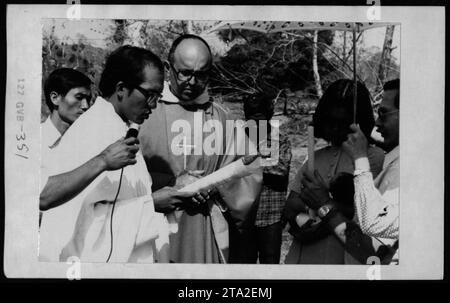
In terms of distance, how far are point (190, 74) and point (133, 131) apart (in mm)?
410

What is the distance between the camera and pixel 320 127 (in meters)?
3.28

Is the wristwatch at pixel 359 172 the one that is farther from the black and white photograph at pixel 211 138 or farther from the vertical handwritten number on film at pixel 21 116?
the vertical handwritten number on film at pixel 21 116

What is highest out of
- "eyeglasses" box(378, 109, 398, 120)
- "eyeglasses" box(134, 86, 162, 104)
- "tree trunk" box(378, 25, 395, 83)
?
"tree trunk" box(378, 25, 395, 83)

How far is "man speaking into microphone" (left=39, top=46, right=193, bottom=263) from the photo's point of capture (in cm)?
324

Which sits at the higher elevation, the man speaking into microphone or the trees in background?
the trees in background

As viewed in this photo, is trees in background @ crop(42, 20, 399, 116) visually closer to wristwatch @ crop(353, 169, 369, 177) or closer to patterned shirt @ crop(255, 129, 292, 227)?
patterned shirt @ crop(255, 129, 292, 227)

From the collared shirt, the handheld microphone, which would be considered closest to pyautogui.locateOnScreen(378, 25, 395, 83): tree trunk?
the collared shirt

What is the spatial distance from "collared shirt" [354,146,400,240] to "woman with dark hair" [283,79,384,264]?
0.14ft

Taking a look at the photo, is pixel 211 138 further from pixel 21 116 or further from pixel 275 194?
pixel 21 116

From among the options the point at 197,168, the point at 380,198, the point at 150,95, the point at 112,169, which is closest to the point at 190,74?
the point at 150,95

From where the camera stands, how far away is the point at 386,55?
10.8 feet

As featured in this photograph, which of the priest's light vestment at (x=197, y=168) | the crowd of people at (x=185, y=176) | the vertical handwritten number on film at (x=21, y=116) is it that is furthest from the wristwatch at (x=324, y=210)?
the vertical handwritten number on film at (x=21, y=116)

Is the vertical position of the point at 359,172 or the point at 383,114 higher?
the point at 383,114

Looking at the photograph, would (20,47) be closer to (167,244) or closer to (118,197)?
(118,197)
